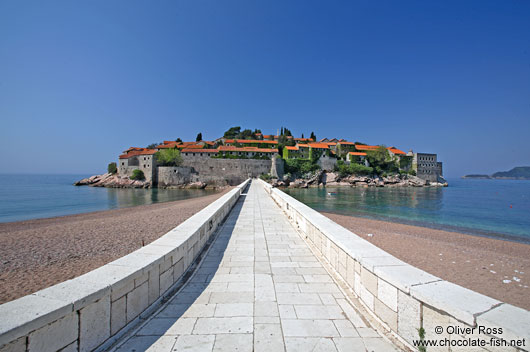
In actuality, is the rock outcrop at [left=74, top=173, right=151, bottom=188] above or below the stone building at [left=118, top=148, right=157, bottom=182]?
below

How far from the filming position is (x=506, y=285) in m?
6.46

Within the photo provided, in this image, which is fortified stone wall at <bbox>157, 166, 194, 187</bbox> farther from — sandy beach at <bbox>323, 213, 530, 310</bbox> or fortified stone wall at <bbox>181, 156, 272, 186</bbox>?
sandy beach at <bbox>323, 213, 530, 310</bbox>

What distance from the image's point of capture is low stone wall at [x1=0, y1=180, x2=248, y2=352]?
61.8 inches

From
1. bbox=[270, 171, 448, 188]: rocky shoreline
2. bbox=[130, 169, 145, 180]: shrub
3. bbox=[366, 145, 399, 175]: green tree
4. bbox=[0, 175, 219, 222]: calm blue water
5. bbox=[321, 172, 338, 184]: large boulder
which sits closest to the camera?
bbox=[0, 175, 219, 222]: calm blue water

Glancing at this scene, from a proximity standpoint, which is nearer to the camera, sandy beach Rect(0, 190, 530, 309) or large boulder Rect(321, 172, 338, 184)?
sandy beach Rect(0, 190, 530, 309)

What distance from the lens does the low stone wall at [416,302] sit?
1.60 m

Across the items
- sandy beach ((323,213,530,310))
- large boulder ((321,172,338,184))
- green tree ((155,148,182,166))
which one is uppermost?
green tree ((155,148,182,166))

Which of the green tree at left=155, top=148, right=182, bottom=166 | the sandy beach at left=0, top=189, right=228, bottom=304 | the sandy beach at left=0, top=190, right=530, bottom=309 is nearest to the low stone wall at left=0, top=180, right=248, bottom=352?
the sandy beach at left=0, top=189, right=228, bottom=304

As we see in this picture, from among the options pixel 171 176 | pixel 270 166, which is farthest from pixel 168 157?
pixel 270 166

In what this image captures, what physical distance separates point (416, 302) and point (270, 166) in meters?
51.5

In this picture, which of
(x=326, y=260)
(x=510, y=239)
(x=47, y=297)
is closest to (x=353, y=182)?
(x=510, y=239)

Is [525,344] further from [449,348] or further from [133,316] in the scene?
[133,316]

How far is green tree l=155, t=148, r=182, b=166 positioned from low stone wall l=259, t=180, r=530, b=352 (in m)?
51.2

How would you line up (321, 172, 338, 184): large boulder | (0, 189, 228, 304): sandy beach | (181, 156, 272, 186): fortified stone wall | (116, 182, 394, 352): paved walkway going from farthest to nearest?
(321, 172, 338, 184): large boulder → (181, 156, 272, 186): fortified stone wall → (0, 189, 228, 304): sandy beach → (116, 182, 394, 352): paved walkway
